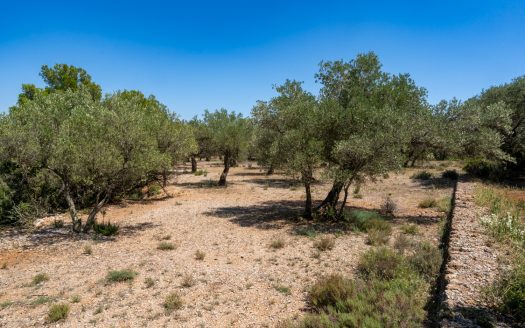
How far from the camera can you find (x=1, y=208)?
1845 cm

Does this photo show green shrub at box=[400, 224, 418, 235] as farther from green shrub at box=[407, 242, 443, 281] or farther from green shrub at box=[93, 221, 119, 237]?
green shrub at box=[93, 221, 119, 237]

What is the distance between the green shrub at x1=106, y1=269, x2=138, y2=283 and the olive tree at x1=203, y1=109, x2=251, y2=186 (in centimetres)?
2214

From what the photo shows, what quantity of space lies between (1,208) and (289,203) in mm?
18319

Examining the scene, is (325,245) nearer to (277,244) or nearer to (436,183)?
(277,244)

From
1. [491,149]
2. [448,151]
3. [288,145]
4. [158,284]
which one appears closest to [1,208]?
[158,284]

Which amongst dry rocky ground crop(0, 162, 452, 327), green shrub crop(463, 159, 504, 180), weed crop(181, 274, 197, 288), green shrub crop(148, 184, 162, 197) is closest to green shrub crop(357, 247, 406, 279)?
dry rocky ground crop(0, 162, 452, 327)

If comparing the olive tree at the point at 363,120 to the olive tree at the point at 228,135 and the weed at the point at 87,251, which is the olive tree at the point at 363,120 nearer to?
the weed at the point at 87,251

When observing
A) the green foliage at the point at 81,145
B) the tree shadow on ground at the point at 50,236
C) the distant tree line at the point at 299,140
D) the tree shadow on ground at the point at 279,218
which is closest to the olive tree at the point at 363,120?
the distant tree line at the point at 299,140

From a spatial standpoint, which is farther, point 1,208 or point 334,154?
point 1,208

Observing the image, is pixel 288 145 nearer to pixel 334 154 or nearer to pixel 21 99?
pixel 334 154

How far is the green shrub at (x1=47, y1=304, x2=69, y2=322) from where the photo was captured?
8125mm

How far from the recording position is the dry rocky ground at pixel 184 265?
8445 millimetres

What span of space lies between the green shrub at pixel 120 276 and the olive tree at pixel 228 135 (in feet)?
72.6

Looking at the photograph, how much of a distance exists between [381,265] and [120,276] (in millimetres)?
8492
